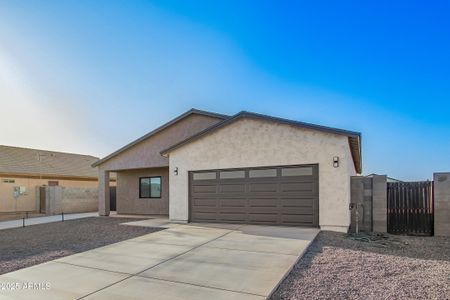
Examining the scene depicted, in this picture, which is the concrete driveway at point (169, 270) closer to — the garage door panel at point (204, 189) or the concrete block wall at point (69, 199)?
the garage door panel at point (204, 189)

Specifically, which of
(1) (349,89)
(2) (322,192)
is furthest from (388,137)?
(2) (322,192)

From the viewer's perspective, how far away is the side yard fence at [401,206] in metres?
10.2

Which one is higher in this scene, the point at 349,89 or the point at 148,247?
the point at 349,89

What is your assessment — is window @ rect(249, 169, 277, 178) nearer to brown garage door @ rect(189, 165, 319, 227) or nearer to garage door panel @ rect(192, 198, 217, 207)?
brown garage door @ rect(189, 165, 319, 227)

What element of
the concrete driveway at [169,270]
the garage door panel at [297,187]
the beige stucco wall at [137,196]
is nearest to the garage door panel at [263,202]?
the garage door panel at [297,187]

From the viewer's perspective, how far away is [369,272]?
19.0ft

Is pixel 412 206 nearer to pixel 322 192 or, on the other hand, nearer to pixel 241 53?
pixel 322 192

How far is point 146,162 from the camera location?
16719mm

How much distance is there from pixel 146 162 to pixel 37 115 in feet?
18.8

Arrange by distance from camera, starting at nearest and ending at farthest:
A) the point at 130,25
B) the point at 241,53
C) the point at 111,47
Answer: the point at 130,25 < the point at 111,47 < the point at 241,53

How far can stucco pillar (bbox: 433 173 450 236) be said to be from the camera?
1008 cm

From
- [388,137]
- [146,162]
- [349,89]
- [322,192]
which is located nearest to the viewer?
[322,192]

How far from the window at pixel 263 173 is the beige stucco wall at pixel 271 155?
9.8 inches

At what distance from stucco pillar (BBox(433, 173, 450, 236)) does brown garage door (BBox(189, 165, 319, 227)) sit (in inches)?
153
